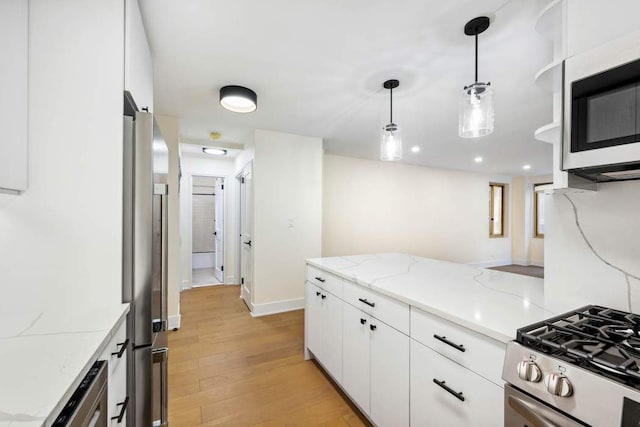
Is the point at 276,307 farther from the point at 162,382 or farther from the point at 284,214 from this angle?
the point at 162,382

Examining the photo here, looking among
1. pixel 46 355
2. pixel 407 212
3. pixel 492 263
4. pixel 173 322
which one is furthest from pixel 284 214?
pixel 492 263

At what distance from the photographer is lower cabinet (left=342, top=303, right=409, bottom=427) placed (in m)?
1.36

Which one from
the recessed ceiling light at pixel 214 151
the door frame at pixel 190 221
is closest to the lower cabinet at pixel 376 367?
the recessed ceiling light at pixel 214 151

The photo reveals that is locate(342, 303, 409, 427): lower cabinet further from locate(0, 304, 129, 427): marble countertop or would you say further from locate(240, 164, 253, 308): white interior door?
locate(240, 164, 253, 308): white interior door

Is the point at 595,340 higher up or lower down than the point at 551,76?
lower down

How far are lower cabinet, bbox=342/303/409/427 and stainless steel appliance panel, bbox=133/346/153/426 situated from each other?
112 cm

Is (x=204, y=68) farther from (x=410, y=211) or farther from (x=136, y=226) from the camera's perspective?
(x=410, y=211)

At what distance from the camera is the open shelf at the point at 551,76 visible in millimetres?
1103

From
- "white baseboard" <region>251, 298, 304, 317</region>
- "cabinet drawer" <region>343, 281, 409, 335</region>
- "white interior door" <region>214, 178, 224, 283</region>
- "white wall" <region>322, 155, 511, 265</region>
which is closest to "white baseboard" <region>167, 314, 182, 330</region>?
"white baseboard" <region>251, 298, 304, 317</region>

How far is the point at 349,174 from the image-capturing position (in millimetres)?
5172

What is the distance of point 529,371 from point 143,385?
5.03ft

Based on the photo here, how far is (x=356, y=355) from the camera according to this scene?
1701mm

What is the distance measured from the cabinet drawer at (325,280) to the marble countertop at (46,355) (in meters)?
1.24

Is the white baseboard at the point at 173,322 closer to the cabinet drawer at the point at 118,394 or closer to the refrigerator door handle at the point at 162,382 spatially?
the refrigerator door handle at the point at 162,382
